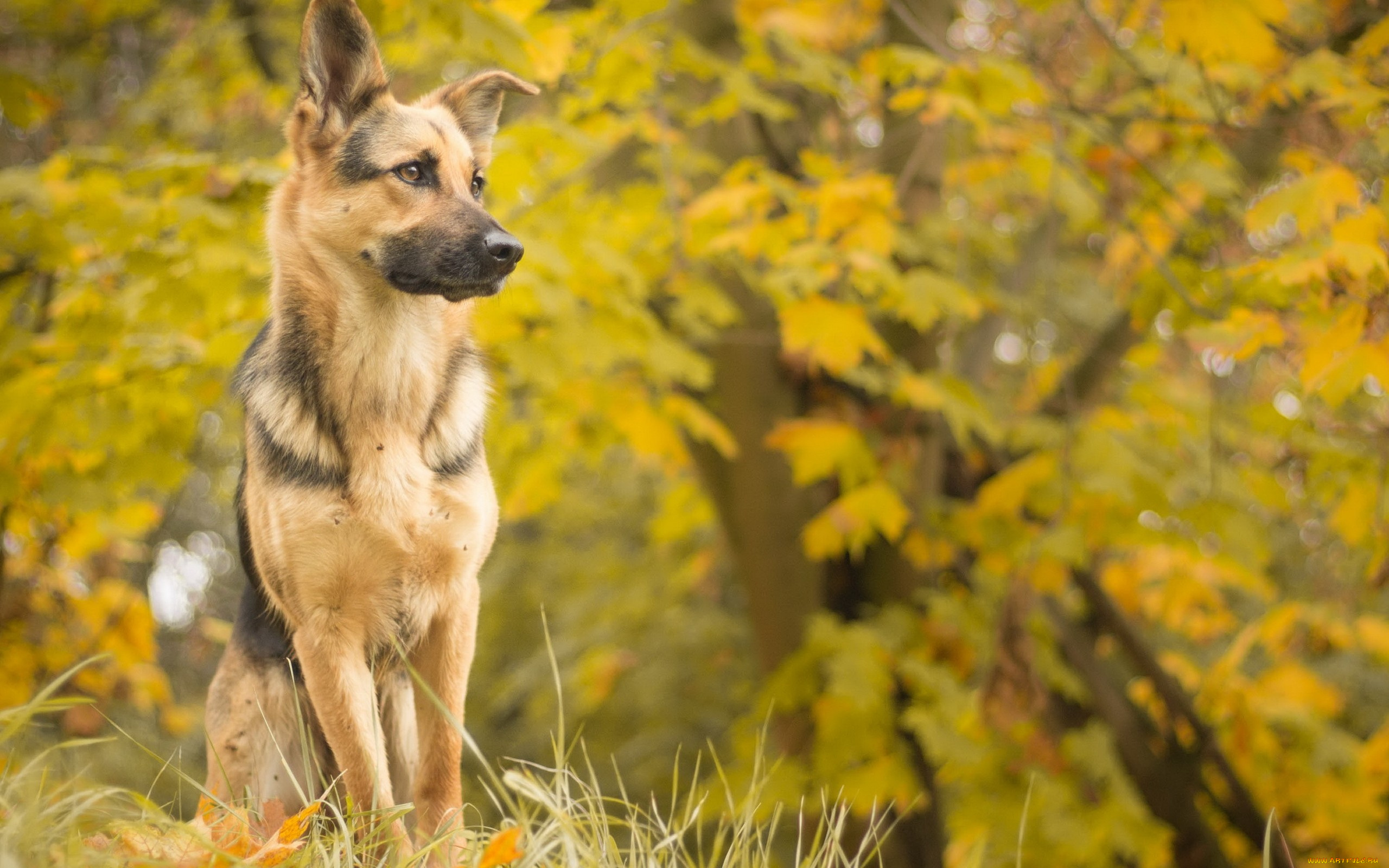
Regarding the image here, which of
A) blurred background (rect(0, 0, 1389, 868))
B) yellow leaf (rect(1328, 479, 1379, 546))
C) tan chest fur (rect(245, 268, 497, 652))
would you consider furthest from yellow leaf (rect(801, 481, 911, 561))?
tan chest fur (rect(245, 268, 497, 652))

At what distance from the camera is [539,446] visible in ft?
23.6

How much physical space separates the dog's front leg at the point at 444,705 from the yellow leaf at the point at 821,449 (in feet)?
11.5

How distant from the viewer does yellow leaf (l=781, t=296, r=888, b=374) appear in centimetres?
470

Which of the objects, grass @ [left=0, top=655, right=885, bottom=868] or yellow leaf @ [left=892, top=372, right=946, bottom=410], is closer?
grass @ [left=0, top=655, right=885, bottom=868]

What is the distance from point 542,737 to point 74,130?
8223 mm

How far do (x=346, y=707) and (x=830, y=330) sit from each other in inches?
122

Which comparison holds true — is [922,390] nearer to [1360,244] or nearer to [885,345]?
[885,345]

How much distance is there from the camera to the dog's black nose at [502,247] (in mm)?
2172

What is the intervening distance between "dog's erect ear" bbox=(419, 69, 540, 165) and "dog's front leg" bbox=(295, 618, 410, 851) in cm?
116

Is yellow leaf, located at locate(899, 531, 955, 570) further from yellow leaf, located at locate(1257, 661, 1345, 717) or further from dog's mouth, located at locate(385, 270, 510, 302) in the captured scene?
dog's mouth, located at locate(385, 270, 510, 302)

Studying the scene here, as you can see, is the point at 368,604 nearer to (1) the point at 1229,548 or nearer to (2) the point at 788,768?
(2) the point at 788,768

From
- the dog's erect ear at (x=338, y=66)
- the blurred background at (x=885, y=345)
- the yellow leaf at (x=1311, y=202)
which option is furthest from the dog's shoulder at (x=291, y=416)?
the yellow leaf at (x=1311, y=202)

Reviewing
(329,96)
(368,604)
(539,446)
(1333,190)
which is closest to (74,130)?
(539,446)

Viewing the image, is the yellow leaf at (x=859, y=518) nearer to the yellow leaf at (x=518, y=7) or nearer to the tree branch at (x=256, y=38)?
the yellow leaf at (x=518, y=7)
